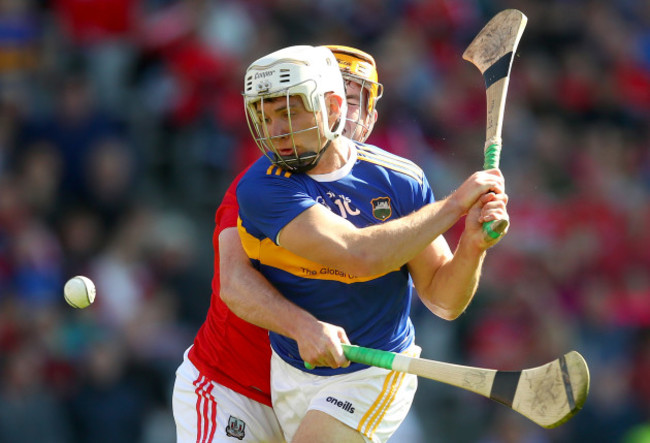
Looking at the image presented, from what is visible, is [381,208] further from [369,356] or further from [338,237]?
[369,356]

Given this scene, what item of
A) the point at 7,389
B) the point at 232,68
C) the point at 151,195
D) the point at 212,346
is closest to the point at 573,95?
the point at 232,68

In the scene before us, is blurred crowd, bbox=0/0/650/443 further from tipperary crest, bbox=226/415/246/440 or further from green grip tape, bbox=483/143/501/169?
green grip tape, bbox=483/143/501/169

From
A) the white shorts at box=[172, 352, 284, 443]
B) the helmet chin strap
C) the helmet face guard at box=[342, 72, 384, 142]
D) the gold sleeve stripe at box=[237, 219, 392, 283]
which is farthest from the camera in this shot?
the helmet face guard at box=[342, 72, 384, 142]

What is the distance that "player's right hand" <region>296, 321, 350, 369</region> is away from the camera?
12.1 ft

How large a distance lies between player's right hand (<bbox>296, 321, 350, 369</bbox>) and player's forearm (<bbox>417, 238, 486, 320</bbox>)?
471 mm

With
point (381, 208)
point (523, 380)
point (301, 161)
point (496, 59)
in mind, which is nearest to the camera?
point (523, 380)

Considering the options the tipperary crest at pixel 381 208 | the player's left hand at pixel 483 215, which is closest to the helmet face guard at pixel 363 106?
the tipperary crest at pixel 381 208

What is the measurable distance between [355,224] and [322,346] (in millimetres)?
476

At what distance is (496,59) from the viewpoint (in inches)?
172

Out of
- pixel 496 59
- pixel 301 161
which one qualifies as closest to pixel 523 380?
pixel 301 161

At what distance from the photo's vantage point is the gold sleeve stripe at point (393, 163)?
4012 millimetres

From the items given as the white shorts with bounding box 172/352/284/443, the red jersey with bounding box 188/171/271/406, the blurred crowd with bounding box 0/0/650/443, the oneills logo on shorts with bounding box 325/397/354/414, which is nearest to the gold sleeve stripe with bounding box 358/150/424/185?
the red jersey with bounding box 188/171/271/406

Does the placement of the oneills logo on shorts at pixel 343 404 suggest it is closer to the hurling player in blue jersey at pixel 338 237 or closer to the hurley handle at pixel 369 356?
the hurling player in blue jersey at pixel 338 237

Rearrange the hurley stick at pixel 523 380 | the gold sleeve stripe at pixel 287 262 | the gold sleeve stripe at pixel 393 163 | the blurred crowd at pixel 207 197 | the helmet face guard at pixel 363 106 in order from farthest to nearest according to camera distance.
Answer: the blurred crowd at pixel 207 197 → the helmet face guard at pixel 363 106 → the gold sleeve stripe at pixel 393 163 → the gold sleeve stripe at pixel 287 262 → the hurley stick at pixel 523 380
